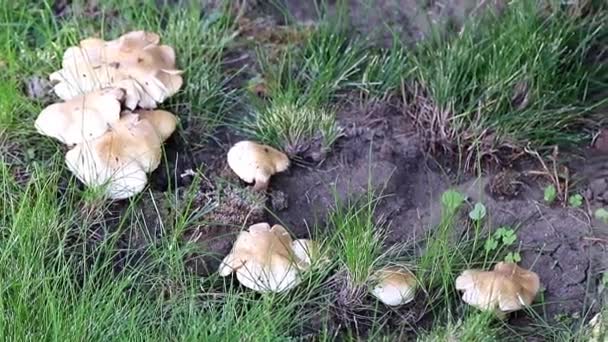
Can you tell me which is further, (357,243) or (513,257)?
(513,257)

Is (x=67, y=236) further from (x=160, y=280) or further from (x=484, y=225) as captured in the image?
(x=484, y=225)

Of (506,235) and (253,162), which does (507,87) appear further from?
(253,162)

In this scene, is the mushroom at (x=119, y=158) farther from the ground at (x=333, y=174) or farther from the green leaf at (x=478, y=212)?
the green leaf at (x=478, y=212)

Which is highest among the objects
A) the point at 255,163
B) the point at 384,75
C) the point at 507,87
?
the point at 507,87

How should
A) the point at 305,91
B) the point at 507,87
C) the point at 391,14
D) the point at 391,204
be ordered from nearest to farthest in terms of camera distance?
the point at 391,204 < the point at 507,87 < the point at 305,91 < the point at 391,14

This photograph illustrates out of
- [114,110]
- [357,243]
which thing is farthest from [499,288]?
[114,110]

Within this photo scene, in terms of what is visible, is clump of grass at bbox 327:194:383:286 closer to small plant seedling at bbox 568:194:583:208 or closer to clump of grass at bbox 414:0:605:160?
clump of grass at bbox 414:0:605:160

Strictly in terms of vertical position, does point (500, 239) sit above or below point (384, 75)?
below

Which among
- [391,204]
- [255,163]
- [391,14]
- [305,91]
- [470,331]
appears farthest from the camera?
[391,14]

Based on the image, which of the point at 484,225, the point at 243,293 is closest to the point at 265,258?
the point at 243,293
